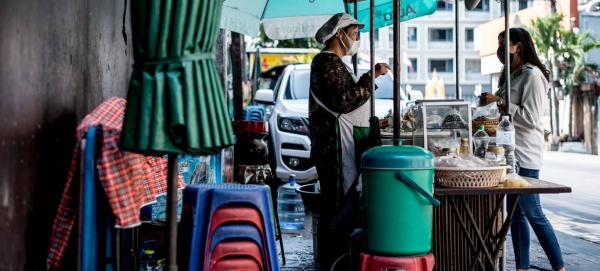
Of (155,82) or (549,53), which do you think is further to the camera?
(549,53)

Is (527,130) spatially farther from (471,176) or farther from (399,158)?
(399,158)

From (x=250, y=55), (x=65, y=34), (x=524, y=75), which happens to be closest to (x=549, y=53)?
(x=250, y=55)

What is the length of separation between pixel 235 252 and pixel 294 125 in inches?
259

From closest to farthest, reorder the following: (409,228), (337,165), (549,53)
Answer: (409,228), (337,165), (549,53)

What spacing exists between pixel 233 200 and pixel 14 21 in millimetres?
1406

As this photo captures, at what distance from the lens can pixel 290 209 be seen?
8.80 metres

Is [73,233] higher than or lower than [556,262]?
higher

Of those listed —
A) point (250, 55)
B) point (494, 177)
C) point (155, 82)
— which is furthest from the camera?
point (250, 55)

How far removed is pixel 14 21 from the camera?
3264mm

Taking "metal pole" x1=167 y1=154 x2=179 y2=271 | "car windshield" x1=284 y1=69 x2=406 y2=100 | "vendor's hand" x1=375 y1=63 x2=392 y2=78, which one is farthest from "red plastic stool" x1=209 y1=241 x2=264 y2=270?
"car windshield" x1=284 y1=69 x2=406 y2=100

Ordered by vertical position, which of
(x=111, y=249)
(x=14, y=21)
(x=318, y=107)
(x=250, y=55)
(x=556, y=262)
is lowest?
(x=556, y=262)

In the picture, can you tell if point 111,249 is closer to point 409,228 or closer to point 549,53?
point 409,228

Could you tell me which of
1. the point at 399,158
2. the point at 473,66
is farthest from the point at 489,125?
the point at 473,66

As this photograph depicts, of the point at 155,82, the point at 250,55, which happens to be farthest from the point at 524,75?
the point at 250,55
